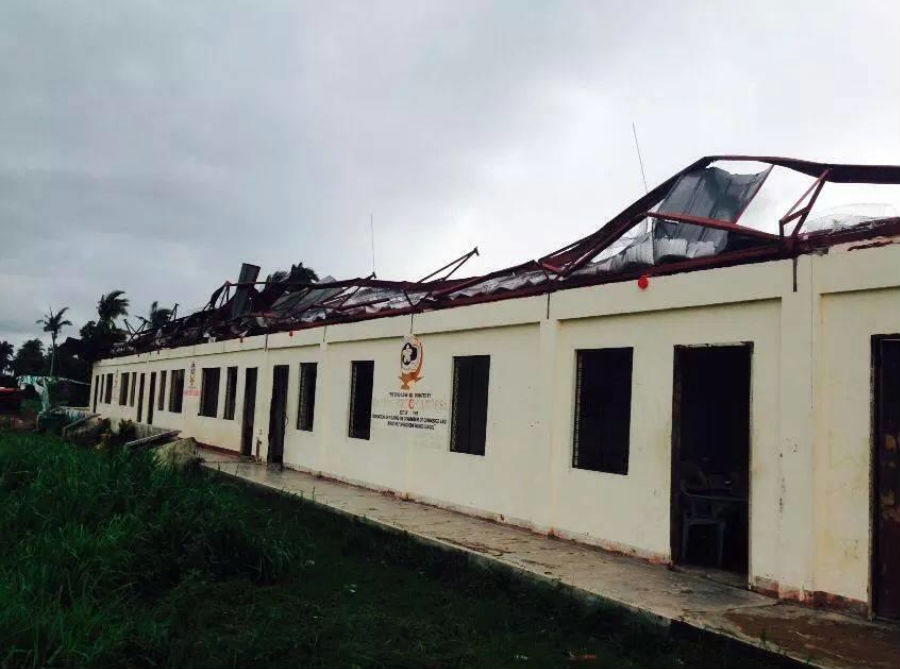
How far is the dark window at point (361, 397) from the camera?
12203mm

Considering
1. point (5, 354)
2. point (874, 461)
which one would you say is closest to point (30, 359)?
point (5, 354)

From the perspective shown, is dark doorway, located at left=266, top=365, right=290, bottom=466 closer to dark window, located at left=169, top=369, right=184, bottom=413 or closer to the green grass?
the green grass

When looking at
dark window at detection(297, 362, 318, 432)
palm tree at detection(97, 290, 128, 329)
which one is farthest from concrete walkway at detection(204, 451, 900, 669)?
palm tree at detection(97, 290, 128, 329)

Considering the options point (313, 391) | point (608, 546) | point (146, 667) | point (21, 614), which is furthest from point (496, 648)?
point (313, 391)

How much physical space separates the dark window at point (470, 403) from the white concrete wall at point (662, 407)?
0.14 metres

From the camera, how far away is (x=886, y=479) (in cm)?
520

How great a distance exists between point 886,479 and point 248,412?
13.9m

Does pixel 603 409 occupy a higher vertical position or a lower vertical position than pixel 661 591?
higher

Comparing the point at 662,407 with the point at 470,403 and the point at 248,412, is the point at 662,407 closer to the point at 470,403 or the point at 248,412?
the point at 470,403

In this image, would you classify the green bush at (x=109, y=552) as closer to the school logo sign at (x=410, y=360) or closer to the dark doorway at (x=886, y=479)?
the school logo sign at (x=410, y=360)

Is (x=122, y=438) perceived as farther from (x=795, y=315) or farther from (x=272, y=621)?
(x=795, y=315)

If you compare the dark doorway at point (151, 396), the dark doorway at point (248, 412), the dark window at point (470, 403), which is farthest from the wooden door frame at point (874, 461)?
the dark doorway at point (151, 396)

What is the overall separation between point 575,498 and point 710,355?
8.61 ft

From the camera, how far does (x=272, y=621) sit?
506cm
